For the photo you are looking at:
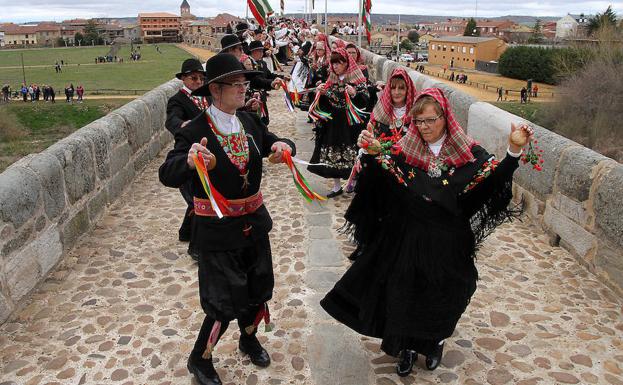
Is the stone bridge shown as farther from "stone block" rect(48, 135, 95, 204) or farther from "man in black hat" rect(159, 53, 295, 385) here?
"man in black hat" rect(159, 53, 295, 385)

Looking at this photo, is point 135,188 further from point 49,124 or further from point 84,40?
point 84,40

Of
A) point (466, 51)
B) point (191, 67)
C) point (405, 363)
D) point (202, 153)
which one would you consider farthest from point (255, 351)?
point (466, 51)

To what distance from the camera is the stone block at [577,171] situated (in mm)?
4805

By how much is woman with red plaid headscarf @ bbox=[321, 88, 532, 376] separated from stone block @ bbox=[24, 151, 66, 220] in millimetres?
3007

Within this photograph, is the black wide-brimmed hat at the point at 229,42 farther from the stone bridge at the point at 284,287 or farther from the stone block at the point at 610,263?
the stone block at the point at 610,263

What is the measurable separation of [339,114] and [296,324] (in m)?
3.52

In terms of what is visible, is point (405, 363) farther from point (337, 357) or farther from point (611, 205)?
point (611, 205)

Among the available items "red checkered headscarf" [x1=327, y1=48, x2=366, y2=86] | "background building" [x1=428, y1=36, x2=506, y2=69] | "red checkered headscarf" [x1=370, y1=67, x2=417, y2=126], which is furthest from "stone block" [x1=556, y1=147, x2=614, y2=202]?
"background building" [x1=428, y1=36, x2=506, y2=69]

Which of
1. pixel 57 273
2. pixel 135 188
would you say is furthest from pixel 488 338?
pixel 135 188

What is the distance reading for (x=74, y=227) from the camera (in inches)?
210

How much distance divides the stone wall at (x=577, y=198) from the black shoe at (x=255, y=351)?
9.98 feet

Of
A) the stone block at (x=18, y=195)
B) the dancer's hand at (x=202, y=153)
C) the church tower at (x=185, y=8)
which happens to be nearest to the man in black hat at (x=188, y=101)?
the stone block at (x=18, y=195)

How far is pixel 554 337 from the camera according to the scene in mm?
3900

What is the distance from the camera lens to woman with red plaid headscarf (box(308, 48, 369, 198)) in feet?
22.1
